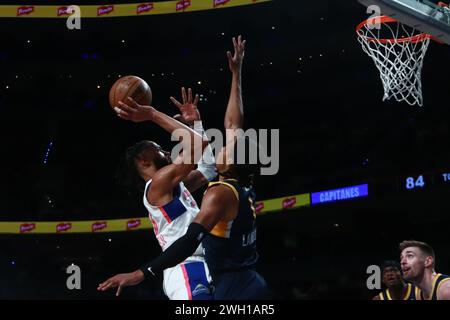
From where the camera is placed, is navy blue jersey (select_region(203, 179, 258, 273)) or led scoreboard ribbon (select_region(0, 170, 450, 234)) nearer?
navy blue jersey (select_region(203, 179, 258, 273))

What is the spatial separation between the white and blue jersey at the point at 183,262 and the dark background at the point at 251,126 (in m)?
9.10

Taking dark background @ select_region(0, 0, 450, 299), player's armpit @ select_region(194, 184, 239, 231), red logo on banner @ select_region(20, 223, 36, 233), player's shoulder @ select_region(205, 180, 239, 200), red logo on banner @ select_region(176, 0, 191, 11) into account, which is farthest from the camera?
red logo on banner @ select_region(20, 223, 36, 233)

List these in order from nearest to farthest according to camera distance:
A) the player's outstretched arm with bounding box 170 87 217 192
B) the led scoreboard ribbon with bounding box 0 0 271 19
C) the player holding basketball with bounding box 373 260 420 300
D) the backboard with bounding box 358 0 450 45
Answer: the player's outstretched arm with bounding box 170 87 217 192 < the player holding basketball with bounding box 373 260 420 300 < the backboard with bounding box 358 0 450 45 < the led scoreboard ribbon with bounding box 0 0 271 19

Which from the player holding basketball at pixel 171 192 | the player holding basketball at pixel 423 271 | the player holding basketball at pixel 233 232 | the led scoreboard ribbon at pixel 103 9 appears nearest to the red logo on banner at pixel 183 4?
the led scoreboard ribbon at pixel 103 9

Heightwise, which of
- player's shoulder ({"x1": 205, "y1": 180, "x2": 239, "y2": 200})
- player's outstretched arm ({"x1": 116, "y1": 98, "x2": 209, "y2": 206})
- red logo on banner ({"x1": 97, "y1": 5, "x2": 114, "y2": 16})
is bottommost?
player's shoulder ({"x1": 205, "y1": 180, "x2": 239, "y2": 200})

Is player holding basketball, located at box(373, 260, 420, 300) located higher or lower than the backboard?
lower

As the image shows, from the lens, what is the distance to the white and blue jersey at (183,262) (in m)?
4.19

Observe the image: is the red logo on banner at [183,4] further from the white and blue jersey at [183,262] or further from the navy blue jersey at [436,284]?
the navy blue jersey at [436,284]

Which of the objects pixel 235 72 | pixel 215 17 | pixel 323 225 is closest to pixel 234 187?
pixel 235 72

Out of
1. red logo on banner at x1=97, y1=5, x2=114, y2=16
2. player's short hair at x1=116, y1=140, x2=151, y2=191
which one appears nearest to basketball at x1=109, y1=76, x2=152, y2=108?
player's short hair at x1=116, y1=140, x2=151, y2=191

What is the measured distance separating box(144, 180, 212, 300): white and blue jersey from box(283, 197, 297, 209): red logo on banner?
996 centimetres

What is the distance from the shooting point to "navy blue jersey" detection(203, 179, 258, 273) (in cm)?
409

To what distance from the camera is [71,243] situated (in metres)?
17.1

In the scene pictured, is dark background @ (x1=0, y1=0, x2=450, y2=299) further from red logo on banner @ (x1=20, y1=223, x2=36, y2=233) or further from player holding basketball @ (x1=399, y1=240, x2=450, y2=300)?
player holding basketball @ (x1=399, y1=240, x2=450, y2=300)
